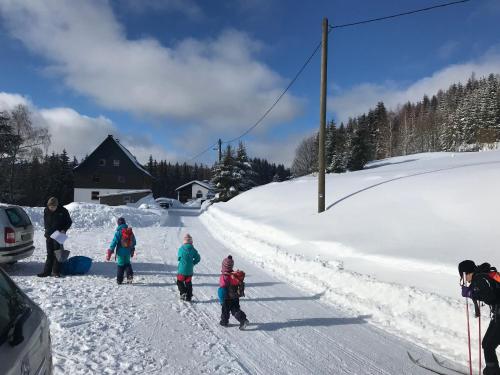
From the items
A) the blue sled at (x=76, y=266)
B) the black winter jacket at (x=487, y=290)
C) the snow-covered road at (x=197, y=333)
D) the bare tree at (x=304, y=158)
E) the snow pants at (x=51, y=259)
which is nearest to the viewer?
the black winter jacket at (x=487, y=290)

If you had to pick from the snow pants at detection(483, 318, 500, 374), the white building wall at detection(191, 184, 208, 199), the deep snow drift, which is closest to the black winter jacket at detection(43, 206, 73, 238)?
the deep snow drift

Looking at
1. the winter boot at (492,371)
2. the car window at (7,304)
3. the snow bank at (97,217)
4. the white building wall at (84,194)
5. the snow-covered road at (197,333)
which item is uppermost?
the white building wall at (84,194)

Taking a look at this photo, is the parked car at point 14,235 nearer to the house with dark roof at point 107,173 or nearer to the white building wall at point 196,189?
the house with dark roof at point 107,173

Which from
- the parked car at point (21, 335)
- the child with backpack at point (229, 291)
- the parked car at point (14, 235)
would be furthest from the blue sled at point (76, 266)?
the parked car at point (21, 335)

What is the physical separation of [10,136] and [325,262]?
128 feet

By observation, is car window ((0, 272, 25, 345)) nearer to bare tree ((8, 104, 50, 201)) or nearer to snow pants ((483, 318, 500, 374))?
snow pants ((483, 318, 500, 374))

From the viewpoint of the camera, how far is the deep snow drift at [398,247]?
6000mm

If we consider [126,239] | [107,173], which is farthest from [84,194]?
[126,239]

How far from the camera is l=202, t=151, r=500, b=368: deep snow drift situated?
6.00 metres

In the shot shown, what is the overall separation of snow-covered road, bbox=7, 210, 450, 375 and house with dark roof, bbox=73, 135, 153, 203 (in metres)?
41.6

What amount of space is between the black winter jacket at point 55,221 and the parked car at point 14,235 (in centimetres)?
63

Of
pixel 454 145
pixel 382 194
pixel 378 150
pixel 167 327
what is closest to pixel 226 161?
pixel 382 194

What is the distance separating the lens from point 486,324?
513cm

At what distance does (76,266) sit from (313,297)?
18.5ft
